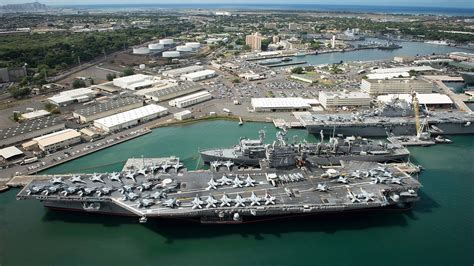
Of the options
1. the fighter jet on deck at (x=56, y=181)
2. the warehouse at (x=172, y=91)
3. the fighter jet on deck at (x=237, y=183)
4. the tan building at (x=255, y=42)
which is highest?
the tan building at (x=255, y=42)

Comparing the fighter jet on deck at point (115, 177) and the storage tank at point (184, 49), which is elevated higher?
the storage tank at point (184, 49)

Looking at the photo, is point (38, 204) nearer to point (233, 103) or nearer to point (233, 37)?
point (233, 103)

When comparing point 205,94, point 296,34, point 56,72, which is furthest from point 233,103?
point 296,34

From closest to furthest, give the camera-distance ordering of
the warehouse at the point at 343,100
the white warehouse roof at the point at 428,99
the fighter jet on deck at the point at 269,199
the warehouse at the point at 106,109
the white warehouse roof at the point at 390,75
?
the fighter jet on deck at the point at 269,199
the warehouse at the point at 106,109
the warehouse at the point at 343,100
the white warehouse roof at the point at 428,99
the white warehouse roof at the point at 390,75

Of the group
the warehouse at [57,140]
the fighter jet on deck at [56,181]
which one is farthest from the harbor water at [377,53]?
the fighter jet on deck at [56,181]

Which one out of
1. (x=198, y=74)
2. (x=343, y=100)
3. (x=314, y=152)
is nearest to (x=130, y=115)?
(x=314, y=152)

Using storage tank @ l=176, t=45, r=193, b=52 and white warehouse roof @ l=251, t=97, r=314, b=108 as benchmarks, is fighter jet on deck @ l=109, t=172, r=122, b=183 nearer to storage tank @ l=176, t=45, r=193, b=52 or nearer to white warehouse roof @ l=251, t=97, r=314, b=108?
white warehouse roof @ l=251, t=97, r=314, b=108

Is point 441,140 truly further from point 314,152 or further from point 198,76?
point 198,76

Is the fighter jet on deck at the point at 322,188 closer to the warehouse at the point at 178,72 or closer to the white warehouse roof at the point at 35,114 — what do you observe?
the white warehouse roof at the point at 35,114
